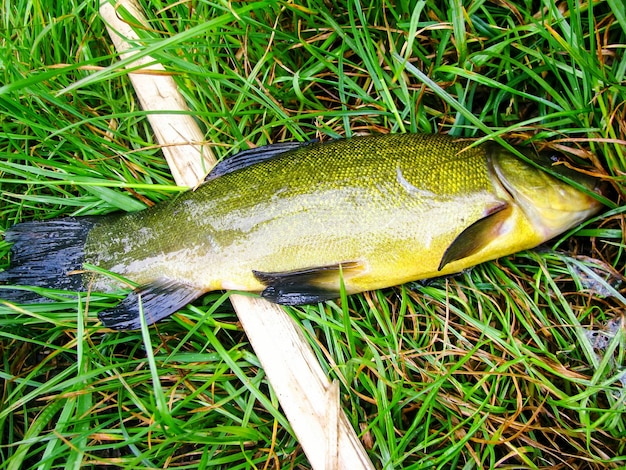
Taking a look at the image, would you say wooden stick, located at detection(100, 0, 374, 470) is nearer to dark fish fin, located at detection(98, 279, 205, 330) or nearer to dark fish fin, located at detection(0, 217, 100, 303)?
dark fish fin, located at detection(98, 279, 205, 330)

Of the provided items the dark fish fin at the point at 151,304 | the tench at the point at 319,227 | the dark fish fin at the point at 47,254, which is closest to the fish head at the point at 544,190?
the tench at the point at 319,227

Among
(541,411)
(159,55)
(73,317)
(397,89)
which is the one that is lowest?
(541,411)

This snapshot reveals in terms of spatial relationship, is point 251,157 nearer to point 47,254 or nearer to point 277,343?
point 277,343

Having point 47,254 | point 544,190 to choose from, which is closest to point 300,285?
point 544,190

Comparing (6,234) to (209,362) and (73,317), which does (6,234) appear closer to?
(73,317)

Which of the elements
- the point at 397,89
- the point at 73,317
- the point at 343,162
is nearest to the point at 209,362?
the point at 73,317

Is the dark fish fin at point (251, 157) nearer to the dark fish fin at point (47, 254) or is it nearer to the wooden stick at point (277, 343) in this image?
the wooden stick at point (277, 343)
